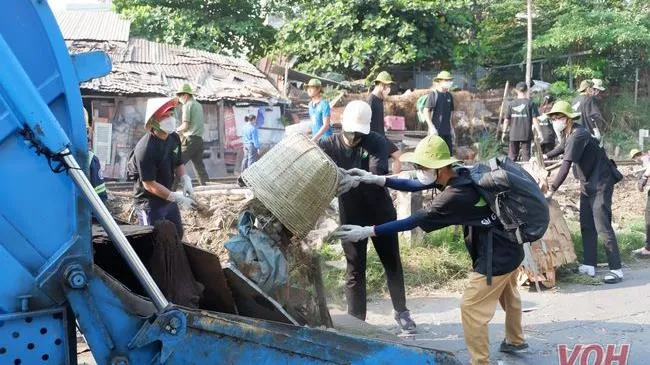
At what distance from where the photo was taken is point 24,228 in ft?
8.73

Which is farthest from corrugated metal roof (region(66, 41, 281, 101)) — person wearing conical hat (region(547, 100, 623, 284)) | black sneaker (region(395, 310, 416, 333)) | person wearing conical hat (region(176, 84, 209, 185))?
black sneaker (region(395, 310, 416, 333))

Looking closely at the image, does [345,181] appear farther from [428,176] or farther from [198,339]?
[198,339]

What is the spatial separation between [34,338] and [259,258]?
61.7 inches

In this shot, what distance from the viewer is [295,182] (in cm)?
436

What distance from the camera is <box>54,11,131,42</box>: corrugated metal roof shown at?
17703 mm

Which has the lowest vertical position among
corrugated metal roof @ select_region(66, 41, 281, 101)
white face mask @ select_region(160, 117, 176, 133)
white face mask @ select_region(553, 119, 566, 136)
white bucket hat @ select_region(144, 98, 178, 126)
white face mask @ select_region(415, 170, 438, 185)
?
white face mask @ select_region(415, 170, 438, 185)

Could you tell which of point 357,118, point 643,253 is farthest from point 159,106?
point 643,253

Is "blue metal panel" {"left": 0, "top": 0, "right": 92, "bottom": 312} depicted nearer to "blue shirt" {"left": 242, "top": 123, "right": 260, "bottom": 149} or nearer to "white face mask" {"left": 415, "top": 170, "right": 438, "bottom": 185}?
"white face mask" {"left": 415, "top": 170, "right": 438, "bottom": 185}

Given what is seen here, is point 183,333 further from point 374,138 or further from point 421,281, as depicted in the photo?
point 421,281

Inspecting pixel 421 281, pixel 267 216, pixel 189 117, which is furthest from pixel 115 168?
pixel 267 216

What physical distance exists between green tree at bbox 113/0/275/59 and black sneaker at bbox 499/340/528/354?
59.5ft

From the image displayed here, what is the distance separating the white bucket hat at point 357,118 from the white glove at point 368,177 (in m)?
0.42

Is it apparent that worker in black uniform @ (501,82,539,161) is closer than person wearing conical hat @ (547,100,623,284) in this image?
No

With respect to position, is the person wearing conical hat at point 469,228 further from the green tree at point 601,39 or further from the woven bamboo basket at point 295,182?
the green tree at point 601,39
